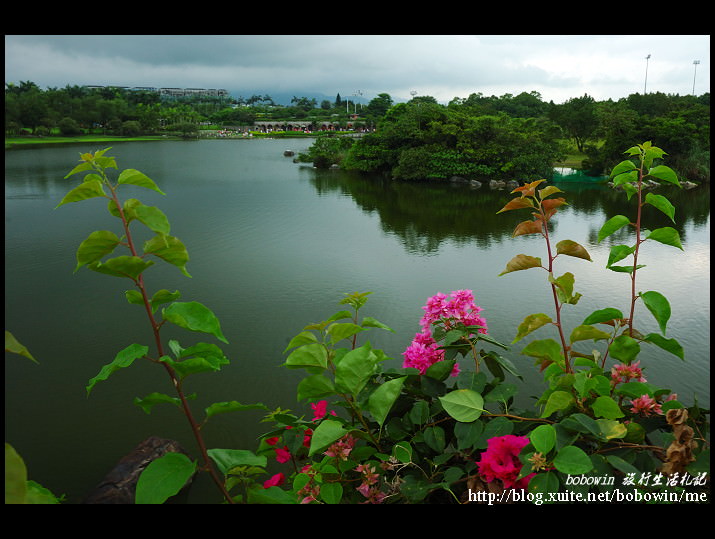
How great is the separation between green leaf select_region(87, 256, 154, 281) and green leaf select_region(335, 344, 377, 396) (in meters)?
0.36

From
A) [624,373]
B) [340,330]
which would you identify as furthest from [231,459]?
[624,373]

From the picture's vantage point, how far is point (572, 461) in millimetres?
723

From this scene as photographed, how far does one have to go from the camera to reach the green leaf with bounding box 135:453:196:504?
648mm

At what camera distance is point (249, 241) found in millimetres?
6113

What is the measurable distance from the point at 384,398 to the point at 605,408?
0.36m

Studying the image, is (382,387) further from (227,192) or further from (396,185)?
(396,185)

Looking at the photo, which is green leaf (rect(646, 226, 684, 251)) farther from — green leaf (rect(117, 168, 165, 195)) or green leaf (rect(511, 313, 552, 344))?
green leaf (rect(117, 168, 165, 195))

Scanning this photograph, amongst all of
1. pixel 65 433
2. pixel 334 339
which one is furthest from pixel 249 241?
pixel 334 339

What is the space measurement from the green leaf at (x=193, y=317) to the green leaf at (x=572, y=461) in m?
0.50

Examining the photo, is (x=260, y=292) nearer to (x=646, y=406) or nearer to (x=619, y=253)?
(x=619, y=253)

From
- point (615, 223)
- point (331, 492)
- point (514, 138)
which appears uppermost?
point (514, 138)

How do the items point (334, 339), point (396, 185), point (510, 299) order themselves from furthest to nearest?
point (396, 185) < point (510, 299) < point (334, 339)

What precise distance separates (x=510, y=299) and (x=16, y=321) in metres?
3.73

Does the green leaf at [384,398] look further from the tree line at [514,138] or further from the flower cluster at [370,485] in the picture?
the tree line at [514,138]
